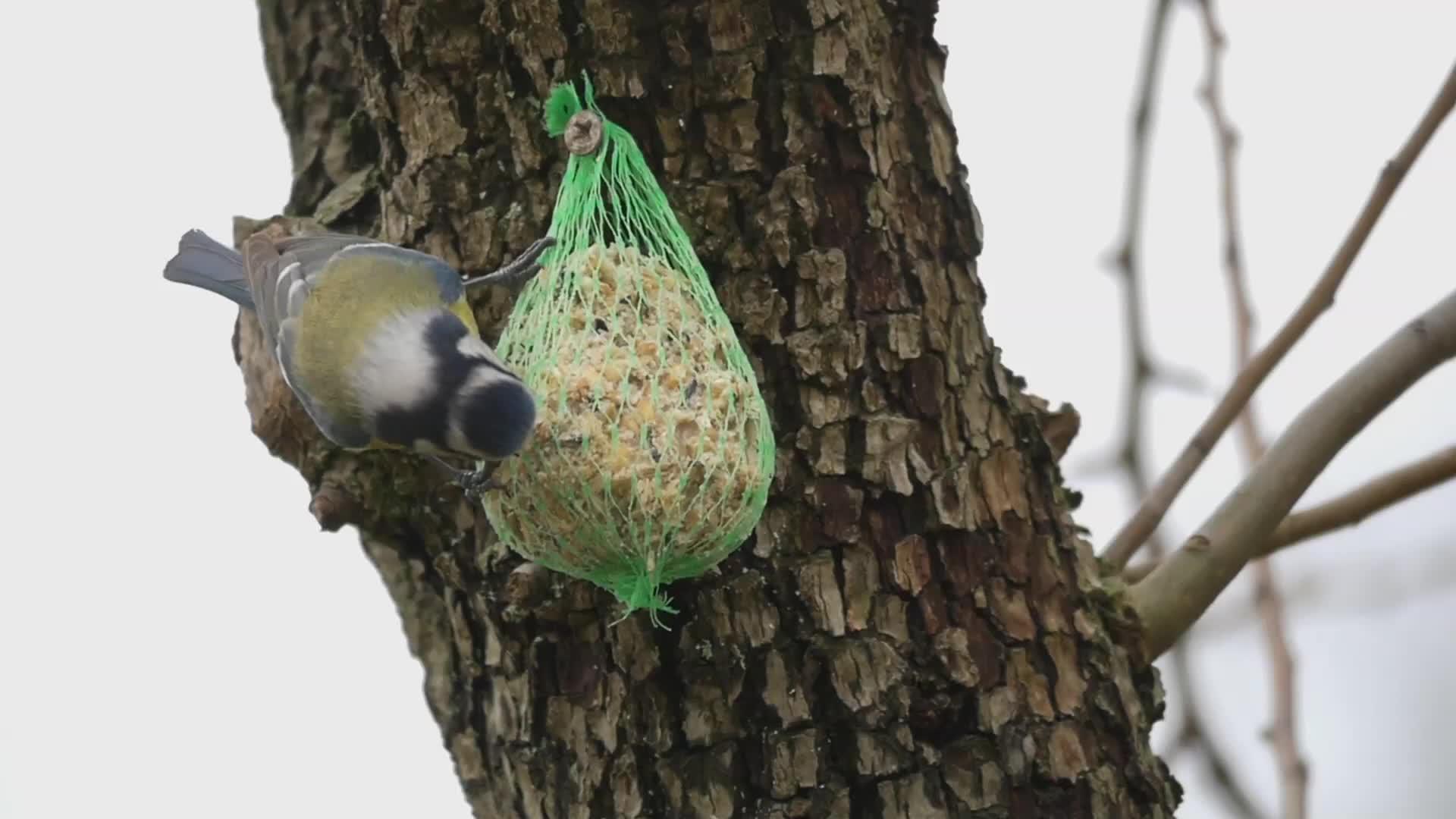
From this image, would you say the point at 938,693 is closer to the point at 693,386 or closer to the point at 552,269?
the point at 693,386

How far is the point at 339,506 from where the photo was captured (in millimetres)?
1785

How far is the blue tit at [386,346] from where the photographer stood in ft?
5.01

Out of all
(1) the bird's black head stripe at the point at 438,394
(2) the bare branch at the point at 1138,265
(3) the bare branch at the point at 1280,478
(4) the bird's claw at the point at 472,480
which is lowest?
(4) the bird's claw at the point at 472,480

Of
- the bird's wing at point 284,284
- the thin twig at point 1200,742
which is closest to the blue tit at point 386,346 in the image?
the bird's wing at point 284,284

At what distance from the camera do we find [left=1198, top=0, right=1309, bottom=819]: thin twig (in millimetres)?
1919

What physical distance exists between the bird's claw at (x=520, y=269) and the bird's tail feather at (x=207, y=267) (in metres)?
0.61

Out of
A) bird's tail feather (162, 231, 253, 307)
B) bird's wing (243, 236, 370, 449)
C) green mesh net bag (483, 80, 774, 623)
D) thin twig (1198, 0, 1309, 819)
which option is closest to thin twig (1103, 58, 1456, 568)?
thin twig (1198, 0, 1309, 819)

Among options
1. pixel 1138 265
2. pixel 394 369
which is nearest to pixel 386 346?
pixel 394 369

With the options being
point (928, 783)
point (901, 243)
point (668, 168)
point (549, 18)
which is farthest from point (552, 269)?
point (928, 783)

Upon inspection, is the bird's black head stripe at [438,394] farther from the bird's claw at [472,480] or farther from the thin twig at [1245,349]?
the thin twig at [1245,349]

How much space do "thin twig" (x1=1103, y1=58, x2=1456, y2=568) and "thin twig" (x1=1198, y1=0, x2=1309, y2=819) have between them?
62 millimetres

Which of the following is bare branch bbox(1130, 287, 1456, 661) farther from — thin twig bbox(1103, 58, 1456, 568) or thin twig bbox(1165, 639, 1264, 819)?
thin twig bbox(1165, 639, 1264, 819)

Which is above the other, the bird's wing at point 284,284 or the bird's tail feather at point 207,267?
the bird's tail feather at point 207,267

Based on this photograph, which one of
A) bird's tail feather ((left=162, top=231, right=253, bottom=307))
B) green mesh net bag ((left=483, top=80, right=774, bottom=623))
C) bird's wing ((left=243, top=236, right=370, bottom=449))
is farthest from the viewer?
bird's tail feather ((left=162, top=231, right=253, bottom=307))
